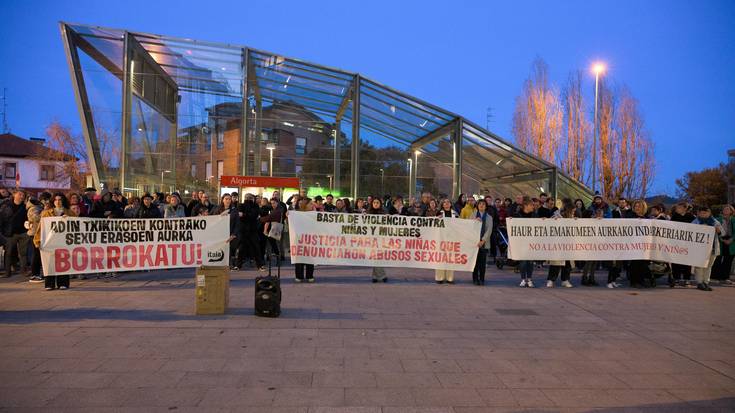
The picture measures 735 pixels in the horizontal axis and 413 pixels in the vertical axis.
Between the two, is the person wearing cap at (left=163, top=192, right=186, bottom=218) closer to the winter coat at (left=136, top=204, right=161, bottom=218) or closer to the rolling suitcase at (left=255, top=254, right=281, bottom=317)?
the winter coat at (left=136, top=204, right=161, bottom=218)

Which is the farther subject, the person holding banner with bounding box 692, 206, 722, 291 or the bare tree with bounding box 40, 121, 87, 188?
the bare tree with bounding box 40, 121, 87, 188

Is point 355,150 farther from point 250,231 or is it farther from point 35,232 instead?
point 35,232

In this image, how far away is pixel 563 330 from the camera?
7188 mm

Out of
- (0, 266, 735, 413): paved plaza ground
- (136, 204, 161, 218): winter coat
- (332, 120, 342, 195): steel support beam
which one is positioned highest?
(332, 120, 342, 195): steel support beam

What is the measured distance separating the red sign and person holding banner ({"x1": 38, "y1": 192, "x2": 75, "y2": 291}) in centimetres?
1036

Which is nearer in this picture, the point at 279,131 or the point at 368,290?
the point at 368,290

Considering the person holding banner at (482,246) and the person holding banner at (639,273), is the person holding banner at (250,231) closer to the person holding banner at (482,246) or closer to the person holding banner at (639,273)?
the person holding banner at (482,246)

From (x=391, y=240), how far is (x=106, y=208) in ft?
22.8

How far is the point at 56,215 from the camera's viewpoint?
970 centimetres

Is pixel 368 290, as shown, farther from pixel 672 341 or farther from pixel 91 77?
pixel 91 77

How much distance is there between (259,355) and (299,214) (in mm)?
5210

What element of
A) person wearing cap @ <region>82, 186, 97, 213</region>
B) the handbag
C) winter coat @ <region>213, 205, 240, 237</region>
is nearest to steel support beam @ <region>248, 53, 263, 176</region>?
Answer: person wearing cap @ <region>82, 186, 97, 213</region>

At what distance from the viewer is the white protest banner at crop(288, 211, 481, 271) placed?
10.7 meters

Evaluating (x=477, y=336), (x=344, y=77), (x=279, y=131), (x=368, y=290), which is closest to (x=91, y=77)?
(x=279, y=131)
